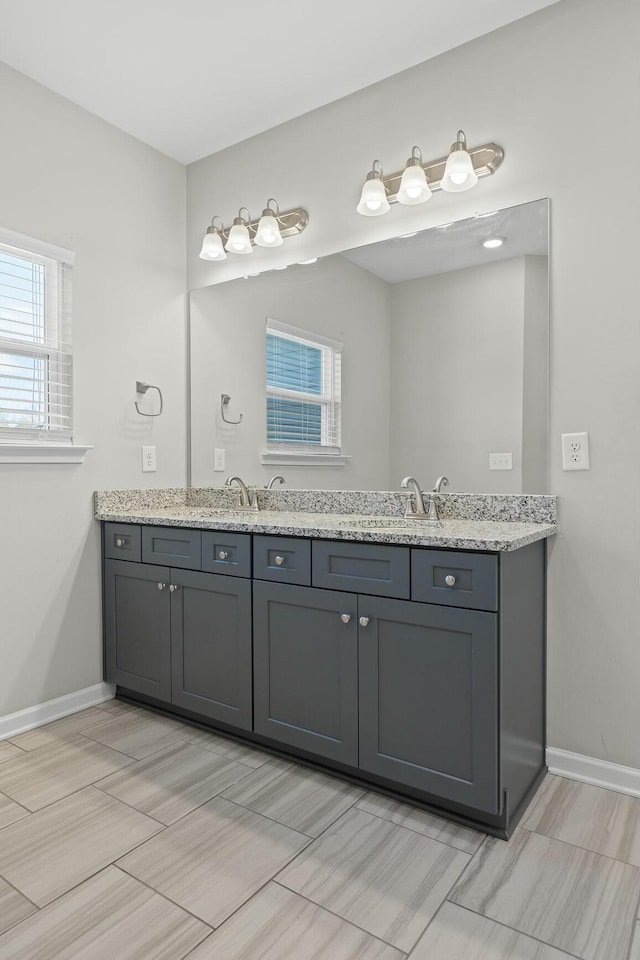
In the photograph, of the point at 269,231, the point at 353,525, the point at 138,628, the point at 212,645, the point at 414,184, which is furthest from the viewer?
the point at 269,231

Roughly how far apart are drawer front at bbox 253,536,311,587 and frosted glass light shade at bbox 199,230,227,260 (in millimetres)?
1457

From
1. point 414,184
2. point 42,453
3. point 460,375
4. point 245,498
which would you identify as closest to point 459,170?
point 414,184

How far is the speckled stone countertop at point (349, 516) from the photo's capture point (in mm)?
1786

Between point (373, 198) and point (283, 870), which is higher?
point (373, 198)

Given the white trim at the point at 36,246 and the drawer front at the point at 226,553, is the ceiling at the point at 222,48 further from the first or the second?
the drawer front at the point at 226,553

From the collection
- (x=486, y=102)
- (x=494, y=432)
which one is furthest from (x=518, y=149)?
(x=494, y=432)

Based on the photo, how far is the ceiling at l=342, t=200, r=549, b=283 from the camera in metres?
2.09

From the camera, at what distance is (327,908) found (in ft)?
4.70

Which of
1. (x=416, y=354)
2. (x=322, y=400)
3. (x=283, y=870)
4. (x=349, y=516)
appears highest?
(x=416, y=354)

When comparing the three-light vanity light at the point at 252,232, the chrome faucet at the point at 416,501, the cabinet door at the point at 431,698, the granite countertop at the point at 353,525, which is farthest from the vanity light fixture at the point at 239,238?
the cabinet door at the point at 431,698

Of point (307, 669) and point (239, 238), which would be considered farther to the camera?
point (239, 238)

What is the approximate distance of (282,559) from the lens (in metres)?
2.08

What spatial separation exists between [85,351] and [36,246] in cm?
45

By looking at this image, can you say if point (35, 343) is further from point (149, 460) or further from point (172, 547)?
point (172, 547)
